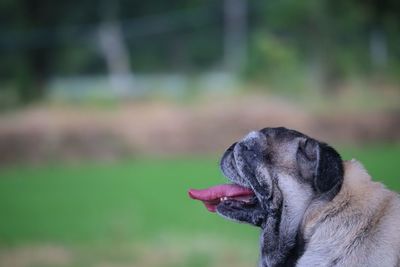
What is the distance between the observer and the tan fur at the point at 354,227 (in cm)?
383

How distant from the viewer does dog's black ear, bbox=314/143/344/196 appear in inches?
156

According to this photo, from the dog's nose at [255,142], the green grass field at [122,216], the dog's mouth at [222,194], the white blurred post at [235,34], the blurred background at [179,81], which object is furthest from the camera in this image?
the white blurred post at [235,34]

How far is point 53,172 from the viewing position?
63.5 feet

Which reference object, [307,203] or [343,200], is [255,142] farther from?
[343,200]

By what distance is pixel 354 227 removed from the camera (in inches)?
154

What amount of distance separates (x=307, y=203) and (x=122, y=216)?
11.1 meters

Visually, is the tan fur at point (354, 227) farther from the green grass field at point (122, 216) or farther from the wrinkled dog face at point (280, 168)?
the green grass field at point (122, 216)

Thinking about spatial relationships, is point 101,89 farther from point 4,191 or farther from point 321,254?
point 321,254

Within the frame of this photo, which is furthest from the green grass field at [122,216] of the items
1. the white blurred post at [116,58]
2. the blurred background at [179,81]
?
the white blurred post at [116,58]

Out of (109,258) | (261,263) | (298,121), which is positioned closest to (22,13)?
(298,121)

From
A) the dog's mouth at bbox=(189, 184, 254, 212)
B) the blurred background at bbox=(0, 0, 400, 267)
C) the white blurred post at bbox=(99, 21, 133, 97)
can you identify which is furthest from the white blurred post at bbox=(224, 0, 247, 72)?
the dog's mouth at bbox=(189, 184, 254, 212)

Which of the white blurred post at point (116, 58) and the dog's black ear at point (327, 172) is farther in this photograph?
the white blurred post at point (116, 58)

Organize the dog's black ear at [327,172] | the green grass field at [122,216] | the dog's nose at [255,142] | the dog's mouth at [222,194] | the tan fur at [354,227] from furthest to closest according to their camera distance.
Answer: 1. the green grass field at [122,216]
2. the dog's mouth at [222,194]
3. the dog's nose at [255,142]
4. the dog's black ear at [327,172]
5. the tan fur at [354,227]

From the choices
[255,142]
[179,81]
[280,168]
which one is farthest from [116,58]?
[280,168]
